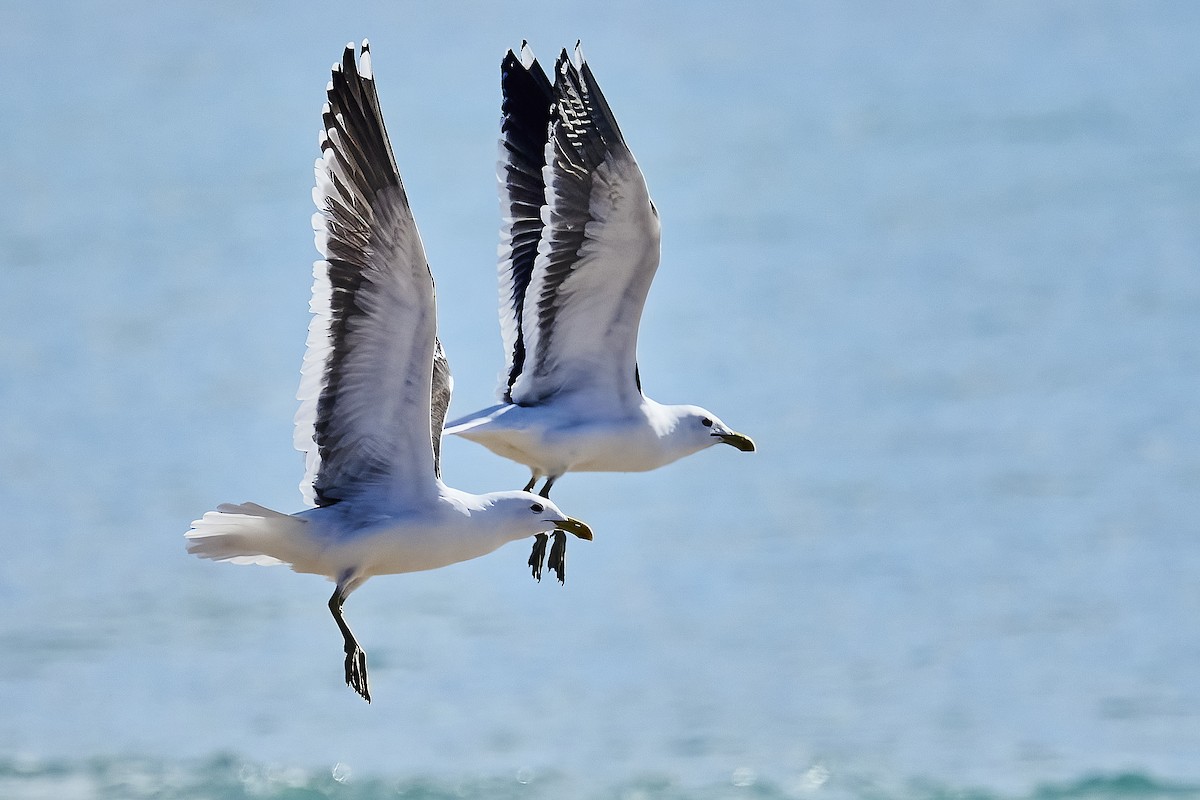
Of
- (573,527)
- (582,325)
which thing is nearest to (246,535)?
(573,527)

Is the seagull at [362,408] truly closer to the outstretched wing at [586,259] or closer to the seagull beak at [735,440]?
the outstretched wing at [586,259]

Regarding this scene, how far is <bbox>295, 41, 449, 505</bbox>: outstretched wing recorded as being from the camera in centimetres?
974

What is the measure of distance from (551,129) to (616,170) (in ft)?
1.57

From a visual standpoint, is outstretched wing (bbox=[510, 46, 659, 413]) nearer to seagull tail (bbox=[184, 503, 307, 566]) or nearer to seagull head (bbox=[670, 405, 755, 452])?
seagull head (bbox=[670, 405, 755, 452])

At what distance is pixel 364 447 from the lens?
10211 millimetres

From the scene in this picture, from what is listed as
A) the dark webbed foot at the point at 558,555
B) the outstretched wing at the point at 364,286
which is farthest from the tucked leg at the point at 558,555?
the outstretched wing at the point at 364,286

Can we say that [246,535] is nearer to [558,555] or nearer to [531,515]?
[531,515]

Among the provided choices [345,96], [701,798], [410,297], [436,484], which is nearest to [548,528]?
[436,484]

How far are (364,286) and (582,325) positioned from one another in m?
3.06

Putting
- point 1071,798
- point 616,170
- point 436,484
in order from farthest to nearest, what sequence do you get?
point 1071,798, point 616,170, point 436,484

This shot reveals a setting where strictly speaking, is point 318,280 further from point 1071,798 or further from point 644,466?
point 1071,798

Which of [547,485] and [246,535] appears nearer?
[246,535]

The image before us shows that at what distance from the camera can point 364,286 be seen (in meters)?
9.79

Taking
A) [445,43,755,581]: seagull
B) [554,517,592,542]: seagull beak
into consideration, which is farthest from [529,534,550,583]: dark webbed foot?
[554,517,592,542]: seagull beak
